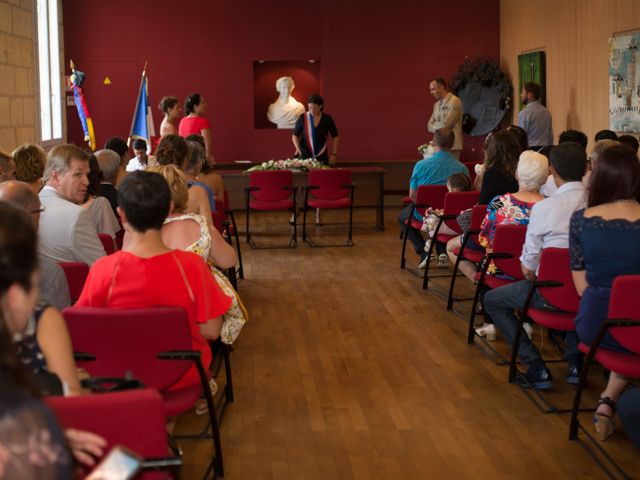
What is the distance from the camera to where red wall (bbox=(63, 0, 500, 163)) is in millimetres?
14938

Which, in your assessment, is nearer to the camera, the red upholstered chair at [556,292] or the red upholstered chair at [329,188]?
the red upholstered chair at [556,292]

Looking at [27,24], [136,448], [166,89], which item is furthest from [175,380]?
[166,89]

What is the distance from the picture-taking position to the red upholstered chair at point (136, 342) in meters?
3.46

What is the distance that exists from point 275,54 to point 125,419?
1337 cm

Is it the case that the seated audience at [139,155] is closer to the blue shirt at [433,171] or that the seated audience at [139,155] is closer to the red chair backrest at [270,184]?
the red chair backrest at [270,184]

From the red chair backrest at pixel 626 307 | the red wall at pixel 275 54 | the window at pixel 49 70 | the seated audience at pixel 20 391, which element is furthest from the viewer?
the red wall at pixel 275 54

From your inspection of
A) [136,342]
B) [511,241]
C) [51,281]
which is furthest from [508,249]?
[51,281]

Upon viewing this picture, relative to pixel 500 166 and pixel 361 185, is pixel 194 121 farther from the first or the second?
pixel 500 166

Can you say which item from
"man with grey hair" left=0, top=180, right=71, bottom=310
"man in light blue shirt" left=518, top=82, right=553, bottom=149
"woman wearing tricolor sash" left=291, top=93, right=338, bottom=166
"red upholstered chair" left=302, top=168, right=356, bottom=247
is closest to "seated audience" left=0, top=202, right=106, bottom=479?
"man with grey hair" left=0, top=180, right=71, bottom=310

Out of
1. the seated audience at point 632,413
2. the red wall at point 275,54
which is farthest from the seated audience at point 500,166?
the red wall at point 275,54

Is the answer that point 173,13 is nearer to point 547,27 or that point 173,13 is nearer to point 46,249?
point 547,27

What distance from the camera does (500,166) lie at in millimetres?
6965

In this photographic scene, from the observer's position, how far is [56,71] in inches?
549

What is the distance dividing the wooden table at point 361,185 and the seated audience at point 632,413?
8392mm
